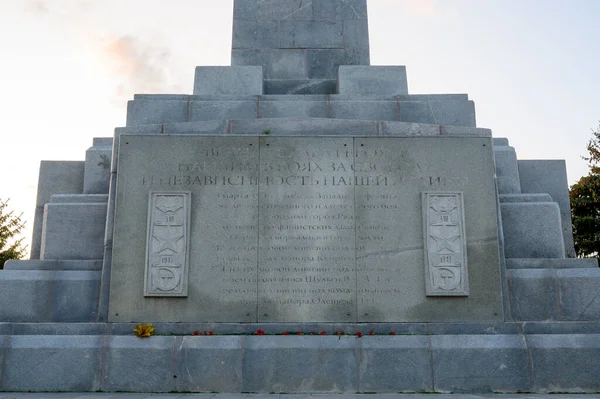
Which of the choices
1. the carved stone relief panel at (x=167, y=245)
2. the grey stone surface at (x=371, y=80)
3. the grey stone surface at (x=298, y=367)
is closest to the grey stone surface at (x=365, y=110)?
the grey stone surface at (x=371, y=80)

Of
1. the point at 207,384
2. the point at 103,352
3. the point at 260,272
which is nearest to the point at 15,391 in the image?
the point at 103,352

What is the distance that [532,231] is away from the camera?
11695mm

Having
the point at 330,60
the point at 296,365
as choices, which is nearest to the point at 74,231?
the point at 296,365

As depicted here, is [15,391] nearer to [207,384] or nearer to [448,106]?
[207,384]

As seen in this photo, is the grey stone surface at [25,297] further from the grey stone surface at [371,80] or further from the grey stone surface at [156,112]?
the grey stone surface at [371,80]

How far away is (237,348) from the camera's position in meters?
9.48

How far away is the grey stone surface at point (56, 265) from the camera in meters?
11.0

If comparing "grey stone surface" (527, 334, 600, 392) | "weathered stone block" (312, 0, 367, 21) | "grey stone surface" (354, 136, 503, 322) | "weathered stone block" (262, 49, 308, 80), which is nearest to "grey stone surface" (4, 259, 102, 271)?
"grey stone surface" (354, 136, 503, 322)

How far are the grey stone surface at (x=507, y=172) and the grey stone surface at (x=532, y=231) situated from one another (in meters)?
0.77

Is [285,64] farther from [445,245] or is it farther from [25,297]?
[25,297]

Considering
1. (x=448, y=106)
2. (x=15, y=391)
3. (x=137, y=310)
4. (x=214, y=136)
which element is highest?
(x=448, y=106)

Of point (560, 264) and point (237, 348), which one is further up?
point (560, 264)

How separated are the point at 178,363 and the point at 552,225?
7616 millimetres

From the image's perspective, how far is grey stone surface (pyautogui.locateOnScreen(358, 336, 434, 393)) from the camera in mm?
9344
